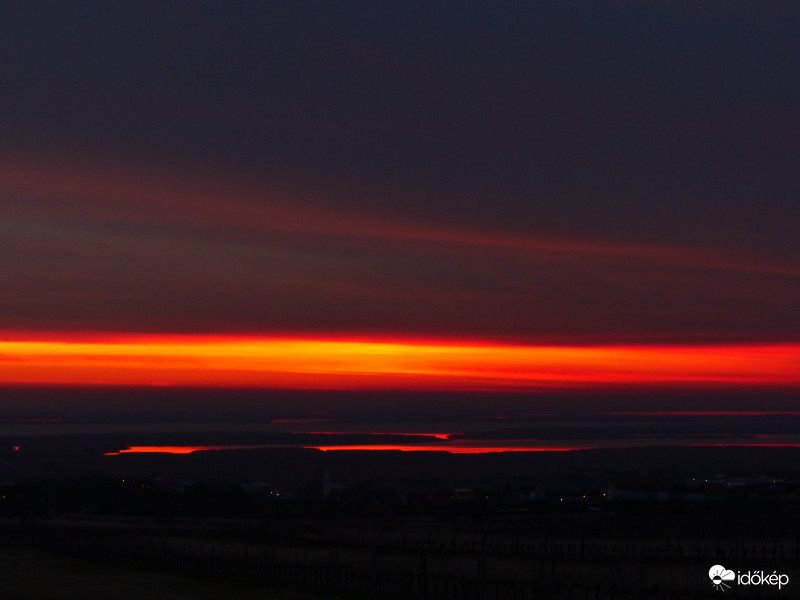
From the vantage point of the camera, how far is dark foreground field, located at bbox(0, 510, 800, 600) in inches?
1393

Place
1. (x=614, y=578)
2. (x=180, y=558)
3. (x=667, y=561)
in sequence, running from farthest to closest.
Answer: (x=180, y=558), (x=667, y=561), (x=614, y=578)

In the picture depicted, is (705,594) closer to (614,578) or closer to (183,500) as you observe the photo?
(614,578)

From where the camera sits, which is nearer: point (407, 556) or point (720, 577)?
point (720, 577)

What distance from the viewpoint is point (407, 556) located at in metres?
47.5

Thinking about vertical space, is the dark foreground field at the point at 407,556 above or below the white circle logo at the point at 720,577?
below

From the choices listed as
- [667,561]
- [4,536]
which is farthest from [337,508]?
[667,561]

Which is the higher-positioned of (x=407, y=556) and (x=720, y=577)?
(x=720, y=577)

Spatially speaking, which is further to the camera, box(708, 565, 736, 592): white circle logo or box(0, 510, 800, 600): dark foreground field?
box(0, 510, 800, 600): dark foreground field

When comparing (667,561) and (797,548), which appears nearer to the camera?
(667,561)

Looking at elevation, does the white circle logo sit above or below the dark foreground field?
above

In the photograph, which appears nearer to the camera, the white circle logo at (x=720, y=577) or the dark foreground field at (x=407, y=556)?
the white circle logo at (x=720, y=577)

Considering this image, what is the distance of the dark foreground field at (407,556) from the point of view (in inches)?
1393

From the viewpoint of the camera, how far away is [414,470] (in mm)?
169500

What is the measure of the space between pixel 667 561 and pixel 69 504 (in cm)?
6223
